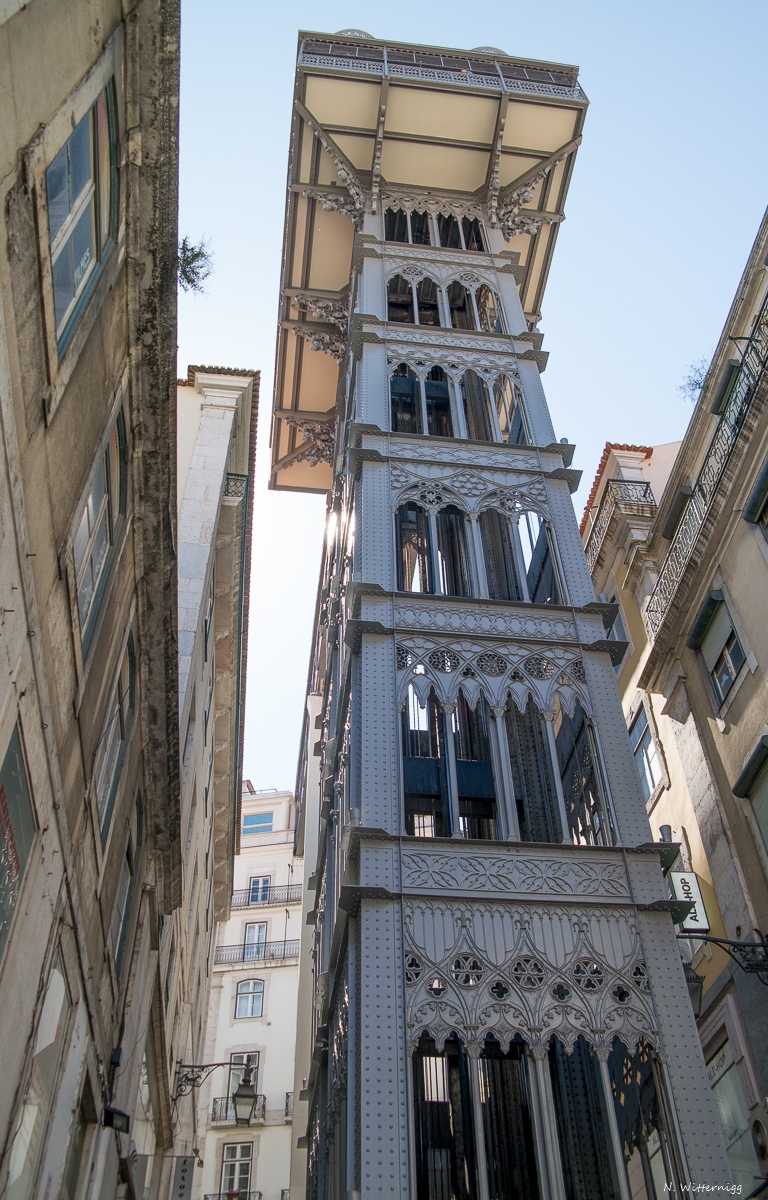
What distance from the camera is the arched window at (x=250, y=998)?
41469 millimetres

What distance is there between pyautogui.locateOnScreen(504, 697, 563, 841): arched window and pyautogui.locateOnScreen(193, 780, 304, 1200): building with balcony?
2181cm

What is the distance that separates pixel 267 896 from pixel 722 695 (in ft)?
114

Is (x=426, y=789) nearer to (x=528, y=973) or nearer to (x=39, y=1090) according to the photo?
(x=528, y=973)

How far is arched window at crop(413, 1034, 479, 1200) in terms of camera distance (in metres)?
11.5

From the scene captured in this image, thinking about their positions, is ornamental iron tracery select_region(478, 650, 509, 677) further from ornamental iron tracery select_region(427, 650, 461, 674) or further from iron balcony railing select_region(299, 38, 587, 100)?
iron balcony railing select_region(299, 38, 587, 100)

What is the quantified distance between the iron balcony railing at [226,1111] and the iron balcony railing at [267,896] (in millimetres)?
9344

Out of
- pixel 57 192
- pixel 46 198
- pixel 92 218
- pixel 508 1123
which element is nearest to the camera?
pixel 46 198

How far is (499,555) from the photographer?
58.7 feet

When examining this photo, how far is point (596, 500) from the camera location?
2506 centimetres

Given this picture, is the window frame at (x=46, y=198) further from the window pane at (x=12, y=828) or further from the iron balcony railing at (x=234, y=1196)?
the iron balcony railing at (x=234, y=1196)

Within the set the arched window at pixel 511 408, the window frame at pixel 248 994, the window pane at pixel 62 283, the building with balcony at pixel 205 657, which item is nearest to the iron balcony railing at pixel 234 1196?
the window frame at pixel 248 994

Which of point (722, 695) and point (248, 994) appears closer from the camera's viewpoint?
point (722, 695)

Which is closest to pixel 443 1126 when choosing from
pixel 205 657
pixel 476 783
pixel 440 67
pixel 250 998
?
pixel 476 783

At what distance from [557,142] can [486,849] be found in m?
20.5
